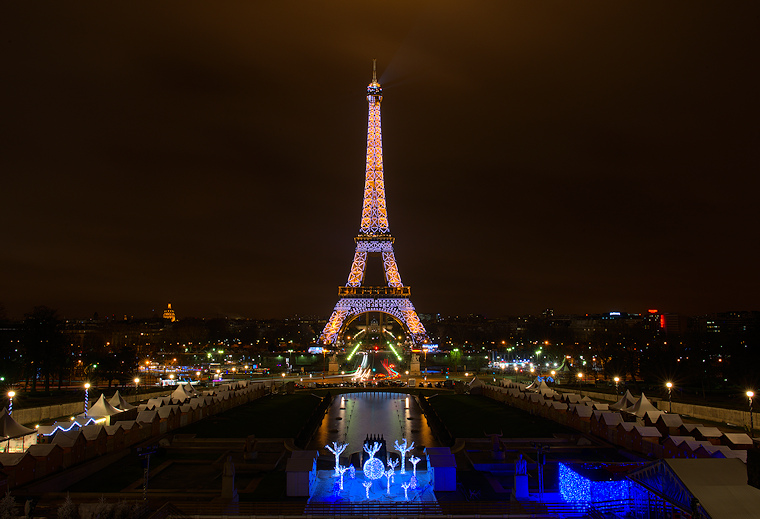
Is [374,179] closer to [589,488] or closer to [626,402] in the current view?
[626,402]

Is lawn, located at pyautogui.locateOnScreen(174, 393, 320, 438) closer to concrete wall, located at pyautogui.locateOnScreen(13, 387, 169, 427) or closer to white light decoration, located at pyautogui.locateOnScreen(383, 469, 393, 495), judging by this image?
concrete wall, located at pyautogui.locateOnScreen(13, 387, 169, 427)

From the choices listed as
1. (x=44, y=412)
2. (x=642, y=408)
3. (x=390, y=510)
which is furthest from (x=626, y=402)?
Result: (x=44, y=412)

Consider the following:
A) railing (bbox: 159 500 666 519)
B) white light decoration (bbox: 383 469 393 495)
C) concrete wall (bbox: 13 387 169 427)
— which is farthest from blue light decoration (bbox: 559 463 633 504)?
concrete wall (bbox: 13 387 169 427)

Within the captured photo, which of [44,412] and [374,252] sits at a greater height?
[374,252]

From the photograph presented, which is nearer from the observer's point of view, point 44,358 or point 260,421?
point 260,421

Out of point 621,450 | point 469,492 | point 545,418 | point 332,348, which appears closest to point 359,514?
point 469,492

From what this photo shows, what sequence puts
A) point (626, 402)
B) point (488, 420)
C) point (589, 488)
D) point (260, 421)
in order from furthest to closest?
point (488, 420)
point (260, 421)
point (626, 402)
point (589, 488)

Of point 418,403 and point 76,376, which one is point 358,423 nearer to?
point 418,403
